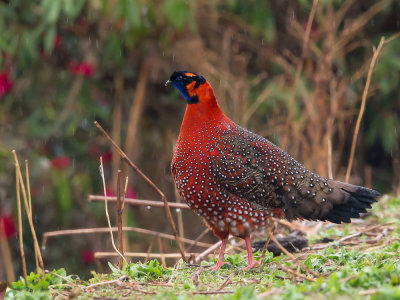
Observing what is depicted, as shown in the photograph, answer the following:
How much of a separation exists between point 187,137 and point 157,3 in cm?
350

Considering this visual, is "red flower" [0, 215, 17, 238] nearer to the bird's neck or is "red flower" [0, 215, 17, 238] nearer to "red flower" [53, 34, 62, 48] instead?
"red flower" [53, 34, 62, 48]

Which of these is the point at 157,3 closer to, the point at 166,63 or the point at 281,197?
the point at 166,63

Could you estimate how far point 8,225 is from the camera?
21.0ft

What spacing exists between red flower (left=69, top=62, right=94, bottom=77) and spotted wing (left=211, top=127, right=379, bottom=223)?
353 centimetres

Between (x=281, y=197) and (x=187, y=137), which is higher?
(x=187, y=137)

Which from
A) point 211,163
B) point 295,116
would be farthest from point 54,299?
point 295,116

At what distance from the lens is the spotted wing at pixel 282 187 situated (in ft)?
11.9

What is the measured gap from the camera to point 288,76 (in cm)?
742

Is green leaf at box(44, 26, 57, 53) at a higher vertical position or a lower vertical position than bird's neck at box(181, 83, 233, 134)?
higher

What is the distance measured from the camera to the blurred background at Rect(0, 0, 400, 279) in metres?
6.34

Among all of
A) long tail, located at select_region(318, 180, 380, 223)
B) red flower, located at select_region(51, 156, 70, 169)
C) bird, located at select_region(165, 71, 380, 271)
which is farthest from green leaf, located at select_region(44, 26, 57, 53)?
long tail, located at select_region(318, 180, 380, 223)

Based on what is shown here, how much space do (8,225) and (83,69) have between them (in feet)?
6.51

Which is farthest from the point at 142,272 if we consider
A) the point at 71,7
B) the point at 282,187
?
the point at 71,7

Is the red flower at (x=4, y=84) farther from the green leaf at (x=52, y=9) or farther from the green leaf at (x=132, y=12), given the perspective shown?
the green leaf at (x=132, y=12)
